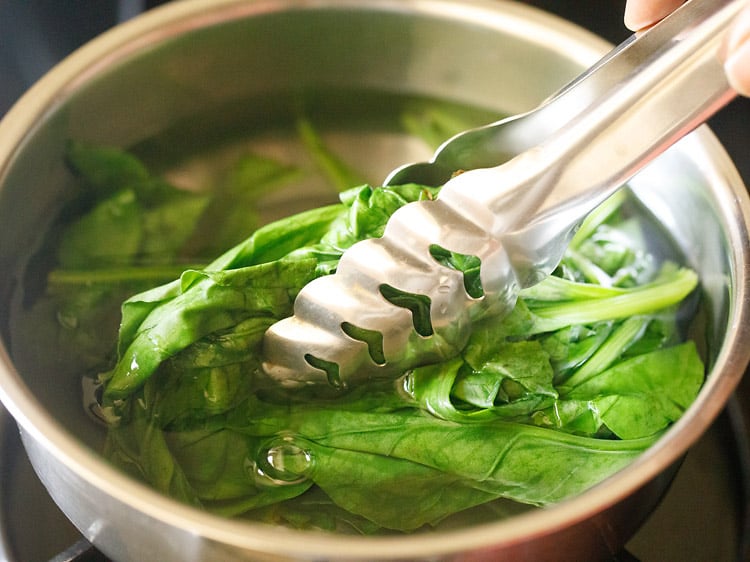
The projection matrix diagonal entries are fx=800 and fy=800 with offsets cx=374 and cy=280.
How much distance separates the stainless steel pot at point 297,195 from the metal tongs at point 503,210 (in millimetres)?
165

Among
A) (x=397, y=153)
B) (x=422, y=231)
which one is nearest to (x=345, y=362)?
(x=422, y=231)

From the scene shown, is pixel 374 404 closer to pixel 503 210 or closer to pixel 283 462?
pixel 283 462

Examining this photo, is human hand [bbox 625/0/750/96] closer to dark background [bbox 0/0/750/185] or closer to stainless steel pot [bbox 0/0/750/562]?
stainless steel pot [bbox 0/0/750/562]

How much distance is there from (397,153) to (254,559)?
63cm

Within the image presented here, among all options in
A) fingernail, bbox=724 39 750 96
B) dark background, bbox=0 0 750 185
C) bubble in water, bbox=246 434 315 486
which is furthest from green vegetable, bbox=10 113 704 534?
dark background, bbox=0 0 750 185

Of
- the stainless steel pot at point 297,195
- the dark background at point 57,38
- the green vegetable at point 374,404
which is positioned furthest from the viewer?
the dark background at point 57,38

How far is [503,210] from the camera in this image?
23.5 inches

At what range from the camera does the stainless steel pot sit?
49cm

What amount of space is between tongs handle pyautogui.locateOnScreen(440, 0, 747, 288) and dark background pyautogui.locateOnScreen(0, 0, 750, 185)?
456 millimetres

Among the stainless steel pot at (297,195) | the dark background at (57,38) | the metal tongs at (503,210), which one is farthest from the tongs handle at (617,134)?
the dark background at (57,38)

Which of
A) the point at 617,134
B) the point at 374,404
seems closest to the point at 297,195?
the point at 374,404

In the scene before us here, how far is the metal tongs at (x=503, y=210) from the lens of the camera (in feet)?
1.85

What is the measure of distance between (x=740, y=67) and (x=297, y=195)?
59 centimetres

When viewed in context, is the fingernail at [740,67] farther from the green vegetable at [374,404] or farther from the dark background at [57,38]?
the dark background at [57,38]
